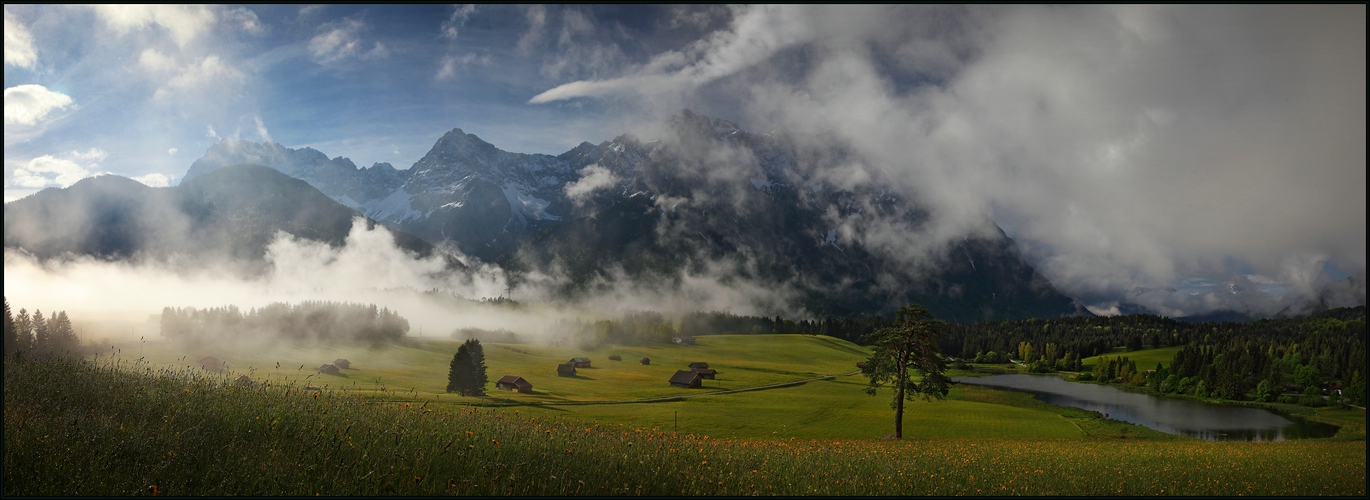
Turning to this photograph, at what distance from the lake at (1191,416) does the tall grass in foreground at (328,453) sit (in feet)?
213

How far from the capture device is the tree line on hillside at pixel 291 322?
100125 mm

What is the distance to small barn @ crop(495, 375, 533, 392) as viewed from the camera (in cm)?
7881

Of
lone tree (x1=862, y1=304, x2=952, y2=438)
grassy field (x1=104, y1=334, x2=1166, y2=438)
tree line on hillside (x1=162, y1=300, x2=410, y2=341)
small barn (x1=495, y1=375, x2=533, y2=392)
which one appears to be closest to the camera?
lone tree (x1=862, y1=304, x2=952, y2=438)

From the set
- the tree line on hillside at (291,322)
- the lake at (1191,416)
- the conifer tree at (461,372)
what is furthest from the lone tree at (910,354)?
the tree line on hillside at (291,322)

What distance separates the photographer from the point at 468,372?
237 ft

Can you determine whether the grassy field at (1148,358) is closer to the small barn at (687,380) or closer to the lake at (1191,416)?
the lake at (1191,416)

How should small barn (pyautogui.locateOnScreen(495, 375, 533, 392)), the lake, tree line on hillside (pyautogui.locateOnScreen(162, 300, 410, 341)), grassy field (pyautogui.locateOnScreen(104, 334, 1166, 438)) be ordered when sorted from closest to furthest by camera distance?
grassy field (pyautogui.locateOnScreen(104, 334, 1166, 438))
the lake
small barn (pyautogui.locateOnScreen(495, 375, 533, 392))
tree line on hillside (pyautogui.locateOnScreen(162, 300, 410, 341))

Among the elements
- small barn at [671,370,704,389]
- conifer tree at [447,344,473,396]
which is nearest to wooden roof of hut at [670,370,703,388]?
small barn at [671,370,704,389]

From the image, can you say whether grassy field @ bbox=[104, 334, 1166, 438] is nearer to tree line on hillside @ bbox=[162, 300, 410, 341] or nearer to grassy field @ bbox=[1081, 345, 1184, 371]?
tree line on hillside @ bbox=[162, 300, 410, 341]

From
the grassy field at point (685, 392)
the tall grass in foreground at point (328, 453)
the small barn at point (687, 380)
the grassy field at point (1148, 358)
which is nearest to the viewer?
the tall grass in foreground at point (328, 453)

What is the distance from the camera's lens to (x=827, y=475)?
1152 centimetres

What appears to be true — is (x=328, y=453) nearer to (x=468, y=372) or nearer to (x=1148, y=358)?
(x=468, y=372)

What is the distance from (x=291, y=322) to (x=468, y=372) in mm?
81834

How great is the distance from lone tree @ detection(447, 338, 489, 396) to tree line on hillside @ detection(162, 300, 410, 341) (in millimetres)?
60615
